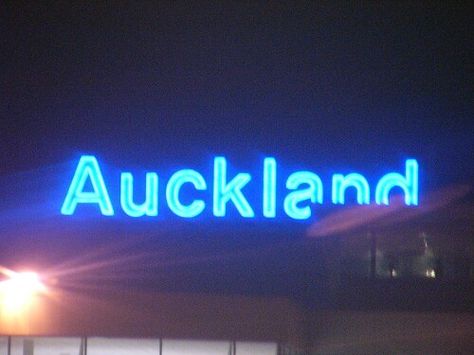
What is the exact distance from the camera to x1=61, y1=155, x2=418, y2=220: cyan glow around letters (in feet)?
35.7

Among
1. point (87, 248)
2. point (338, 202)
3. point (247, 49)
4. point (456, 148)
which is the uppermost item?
point (247, 49)

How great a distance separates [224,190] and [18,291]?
10.5 ft

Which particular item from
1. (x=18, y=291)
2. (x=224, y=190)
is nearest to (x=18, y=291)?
(x=18, y=291)

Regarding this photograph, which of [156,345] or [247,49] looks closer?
→ [156,345]

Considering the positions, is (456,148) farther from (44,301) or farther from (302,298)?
(44,301)

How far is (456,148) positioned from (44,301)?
6.52 metres

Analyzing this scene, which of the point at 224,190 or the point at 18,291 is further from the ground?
the point at 224,190

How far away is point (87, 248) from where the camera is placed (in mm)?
11023

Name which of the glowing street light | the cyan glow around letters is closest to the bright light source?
the glowing street light

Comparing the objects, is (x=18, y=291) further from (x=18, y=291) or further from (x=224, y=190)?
(x=224, y=190)

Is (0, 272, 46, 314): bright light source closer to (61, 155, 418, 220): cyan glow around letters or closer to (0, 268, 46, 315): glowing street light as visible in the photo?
(0, 268, 46, 315): glowing street light

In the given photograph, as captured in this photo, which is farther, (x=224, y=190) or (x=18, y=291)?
(x=224, y=190)

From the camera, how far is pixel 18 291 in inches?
416

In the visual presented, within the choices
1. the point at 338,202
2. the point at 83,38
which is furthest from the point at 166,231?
the point at 83,38
